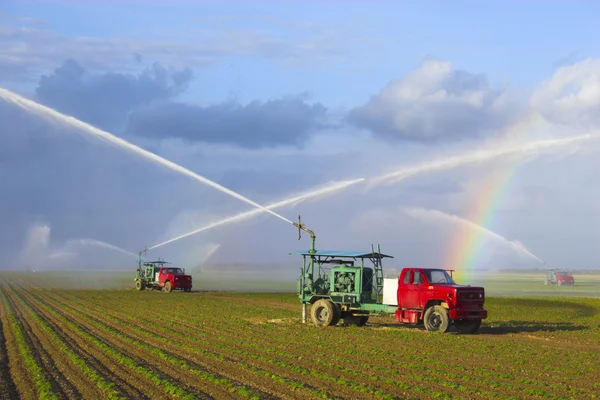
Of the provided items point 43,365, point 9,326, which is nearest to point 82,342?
point 43,365

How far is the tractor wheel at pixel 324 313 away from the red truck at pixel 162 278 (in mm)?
37266

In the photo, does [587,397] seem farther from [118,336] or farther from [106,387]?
[118,336]

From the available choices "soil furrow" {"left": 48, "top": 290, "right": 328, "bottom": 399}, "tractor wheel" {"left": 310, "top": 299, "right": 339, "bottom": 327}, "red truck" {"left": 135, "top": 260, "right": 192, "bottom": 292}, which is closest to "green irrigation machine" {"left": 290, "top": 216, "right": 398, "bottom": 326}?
"tractor wheel" {"left": 310, "top": 299, "right": 339, "bottom": 327}

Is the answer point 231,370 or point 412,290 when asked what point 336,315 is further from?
point 231,370

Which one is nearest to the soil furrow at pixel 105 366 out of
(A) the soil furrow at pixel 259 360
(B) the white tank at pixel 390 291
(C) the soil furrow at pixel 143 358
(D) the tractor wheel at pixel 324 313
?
(C) the soil furrow at pixel 143 358

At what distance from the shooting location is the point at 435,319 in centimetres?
3142

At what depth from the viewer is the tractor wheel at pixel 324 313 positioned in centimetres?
3409

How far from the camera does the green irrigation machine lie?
33.7 m

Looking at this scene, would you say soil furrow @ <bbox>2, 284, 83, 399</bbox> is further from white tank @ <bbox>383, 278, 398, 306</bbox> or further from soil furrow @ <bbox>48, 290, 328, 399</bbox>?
white tank @ <bbox>383, 278, 398, 306</bbox>

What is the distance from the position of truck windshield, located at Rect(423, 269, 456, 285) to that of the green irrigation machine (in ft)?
6.83

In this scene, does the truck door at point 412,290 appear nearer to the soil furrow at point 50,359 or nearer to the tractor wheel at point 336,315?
the tractor wheel at point 336,315

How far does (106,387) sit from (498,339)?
56.9ft

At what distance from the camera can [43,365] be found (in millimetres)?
20812

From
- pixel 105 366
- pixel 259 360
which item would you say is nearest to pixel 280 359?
pixel 259 360
